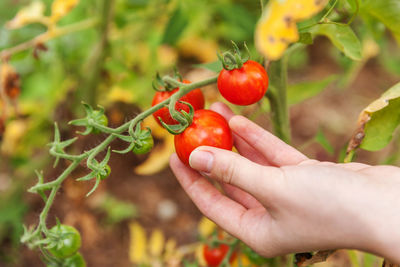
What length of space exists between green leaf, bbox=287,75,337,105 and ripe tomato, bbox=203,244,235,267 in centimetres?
60

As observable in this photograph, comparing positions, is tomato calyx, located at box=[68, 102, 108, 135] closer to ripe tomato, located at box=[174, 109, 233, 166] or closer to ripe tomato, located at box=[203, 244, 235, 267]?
ripe tomato, located at box=[174, 109, 233, 166]

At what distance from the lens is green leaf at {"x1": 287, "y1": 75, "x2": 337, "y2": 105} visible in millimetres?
1367

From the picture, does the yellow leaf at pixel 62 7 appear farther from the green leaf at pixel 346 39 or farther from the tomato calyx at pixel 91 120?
the green leaf at pixel 346 39

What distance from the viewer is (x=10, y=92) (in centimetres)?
144

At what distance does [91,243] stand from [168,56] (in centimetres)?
117

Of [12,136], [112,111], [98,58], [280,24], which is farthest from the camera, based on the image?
[112,111]

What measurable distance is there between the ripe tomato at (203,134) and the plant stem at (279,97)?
191 millimetres

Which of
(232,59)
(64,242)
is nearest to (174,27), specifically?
(232,59)

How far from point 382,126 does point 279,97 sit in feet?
0.92

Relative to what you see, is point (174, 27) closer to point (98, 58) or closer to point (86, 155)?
point (98, 58)

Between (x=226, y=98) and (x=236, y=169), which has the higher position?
(x=226, y=98)

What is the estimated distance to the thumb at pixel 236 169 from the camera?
90 cm

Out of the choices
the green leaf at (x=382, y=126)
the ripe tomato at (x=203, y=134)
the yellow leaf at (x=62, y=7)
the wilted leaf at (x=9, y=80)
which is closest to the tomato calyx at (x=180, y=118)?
the ripe tomato at (x=203, y=134)

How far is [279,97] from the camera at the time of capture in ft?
3.73
